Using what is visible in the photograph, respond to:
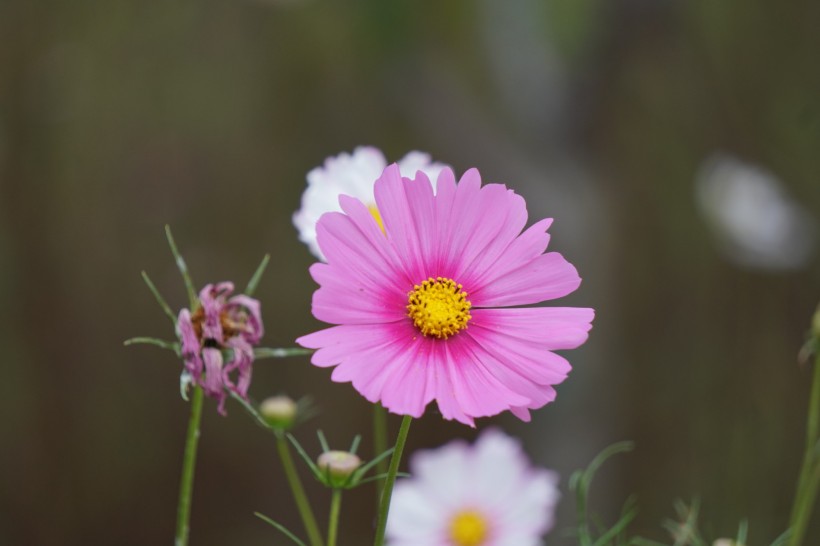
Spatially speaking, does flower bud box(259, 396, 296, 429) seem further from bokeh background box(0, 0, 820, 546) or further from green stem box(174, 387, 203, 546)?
bokeh background box(0, 0, 820, 546)

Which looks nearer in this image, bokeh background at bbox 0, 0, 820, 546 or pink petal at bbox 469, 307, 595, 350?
pink petal at bbox 469, 307, 595, 350

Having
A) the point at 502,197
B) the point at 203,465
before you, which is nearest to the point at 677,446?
the point at 203,465

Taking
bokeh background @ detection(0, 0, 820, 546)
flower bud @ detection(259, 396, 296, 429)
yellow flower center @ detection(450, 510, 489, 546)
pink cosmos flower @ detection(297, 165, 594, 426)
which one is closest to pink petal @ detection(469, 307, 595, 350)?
pink cosmos flower @ detection(297, 165, 594, 426)

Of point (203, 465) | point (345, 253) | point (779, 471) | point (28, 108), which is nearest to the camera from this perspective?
point (345, 253)

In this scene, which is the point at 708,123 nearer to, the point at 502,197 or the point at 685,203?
the point at 685,203

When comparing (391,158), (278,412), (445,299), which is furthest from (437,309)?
(391,158)

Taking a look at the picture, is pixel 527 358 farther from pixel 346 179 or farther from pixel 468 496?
pixel 468 496
